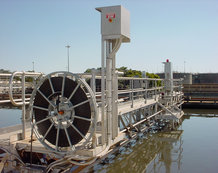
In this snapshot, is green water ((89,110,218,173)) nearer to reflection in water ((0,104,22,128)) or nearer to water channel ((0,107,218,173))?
water channel ((0,107,218,173))

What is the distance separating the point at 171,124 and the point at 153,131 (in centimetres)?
105

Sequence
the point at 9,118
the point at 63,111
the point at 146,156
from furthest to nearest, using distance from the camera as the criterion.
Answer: the point at 9,118 < the point at 146,156 < the point at 63,111

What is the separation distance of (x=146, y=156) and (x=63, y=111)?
4.67 meters

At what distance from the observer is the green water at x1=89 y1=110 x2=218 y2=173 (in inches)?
261

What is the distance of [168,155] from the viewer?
7.78 meters

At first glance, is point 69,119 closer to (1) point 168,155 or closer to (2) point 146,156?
(2) point 146,156

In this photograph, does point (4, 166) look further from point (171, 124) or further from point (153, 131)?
point (171, 124)

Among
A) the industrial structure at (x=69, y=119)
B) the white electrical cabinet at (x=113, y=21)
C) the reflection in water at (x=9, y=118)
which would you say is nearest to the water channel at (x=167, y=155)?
the industrial structure at (x=69, y=119)

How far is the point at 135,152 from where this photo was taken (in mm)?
8078

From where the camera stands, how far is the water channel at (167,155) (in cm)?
662

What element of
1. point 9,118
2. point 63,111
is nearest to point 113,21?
point 63,111

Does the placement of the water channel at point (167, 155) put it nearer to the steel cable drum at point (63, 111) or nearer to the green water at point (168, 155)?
the green water at point (168, 155)

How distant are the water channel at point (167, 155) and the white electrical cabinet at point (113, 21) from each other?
12.4ft

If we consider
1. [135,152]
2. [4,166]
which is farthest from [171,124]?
[4,166]
